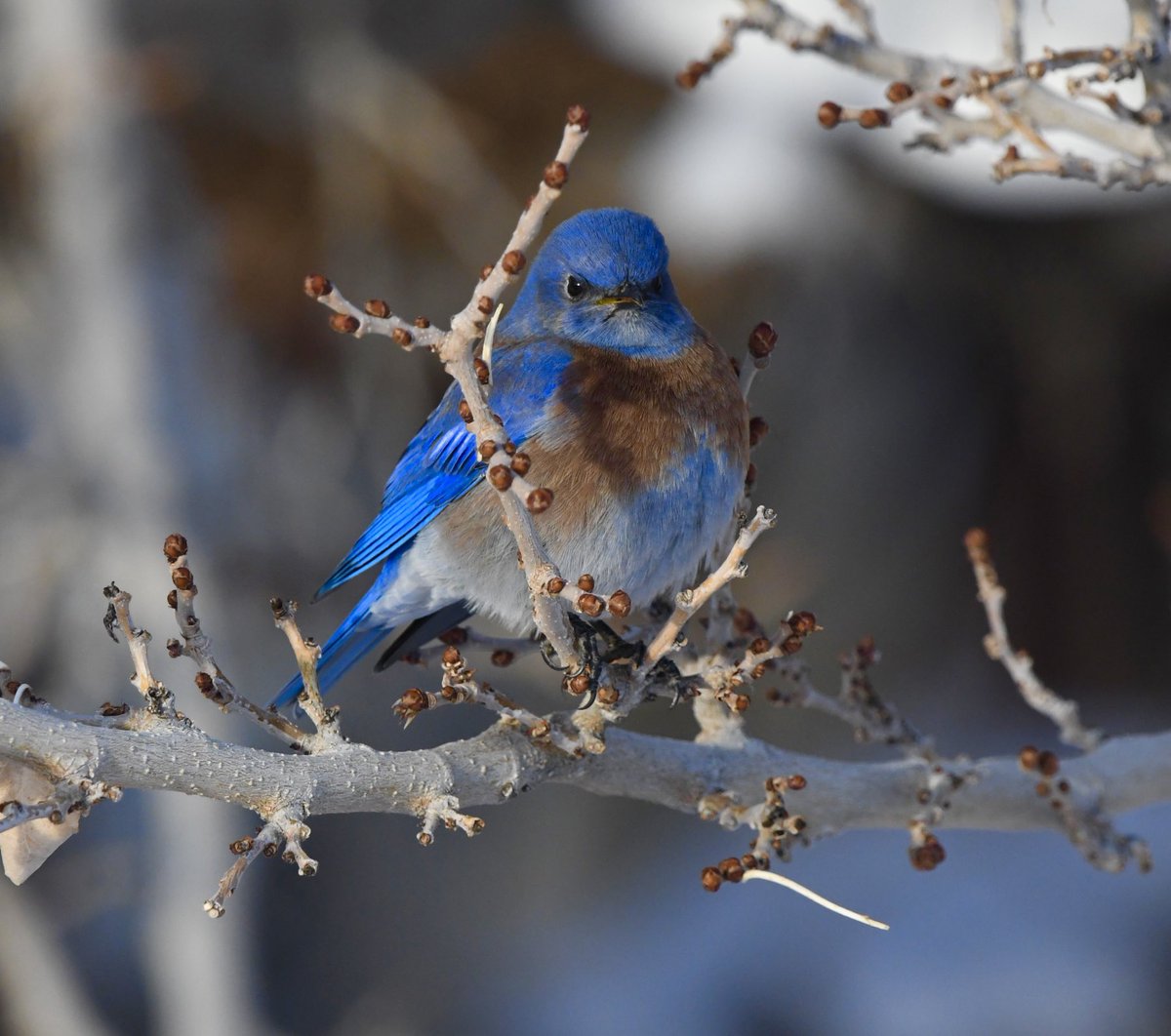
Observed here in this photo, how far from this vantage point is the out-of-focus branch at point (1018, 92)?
101 inches

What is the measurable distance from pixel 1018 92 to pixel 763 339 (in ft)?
2.23

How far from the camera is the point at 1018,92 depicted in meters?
2.78

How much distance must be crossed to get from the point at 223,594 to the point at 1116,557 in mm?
4303

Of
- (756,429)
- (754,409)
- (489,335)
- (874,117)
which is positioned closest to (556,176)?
(489,335)

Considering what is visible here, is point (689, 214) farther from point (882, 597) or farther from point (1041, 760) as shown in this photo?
point (1041, 760)

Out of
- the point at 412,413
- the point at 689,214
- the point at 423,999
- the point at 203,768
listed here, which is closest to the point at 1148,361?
the point at 689,214

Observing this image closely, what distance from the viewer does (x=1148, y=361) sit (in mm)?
6719

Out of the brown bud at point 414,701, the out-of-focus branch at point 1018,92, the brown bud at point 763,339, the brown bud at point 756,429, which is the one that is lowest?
A: the brown bud at point 414,701

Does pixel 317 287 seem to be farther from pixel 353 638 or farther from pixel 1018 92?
pixel 353 638

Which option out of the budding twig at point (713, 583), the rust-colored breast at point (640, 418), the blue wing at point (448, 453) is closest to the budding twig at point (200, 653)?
the budding twig at point (713, 583)

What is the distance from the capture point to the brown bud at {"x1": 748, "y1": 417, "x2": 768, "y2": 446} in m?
3.28

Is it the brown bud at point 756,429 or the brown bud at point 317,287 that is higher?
the brown bud at point 756,429

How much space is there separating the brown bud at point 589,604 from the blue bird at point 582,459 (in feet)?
2.87

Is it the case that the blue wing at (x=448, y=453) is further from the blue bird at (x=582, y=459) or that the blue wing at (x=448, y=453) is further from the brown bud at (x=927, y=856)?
the brown bud at (x=927, y=856)
